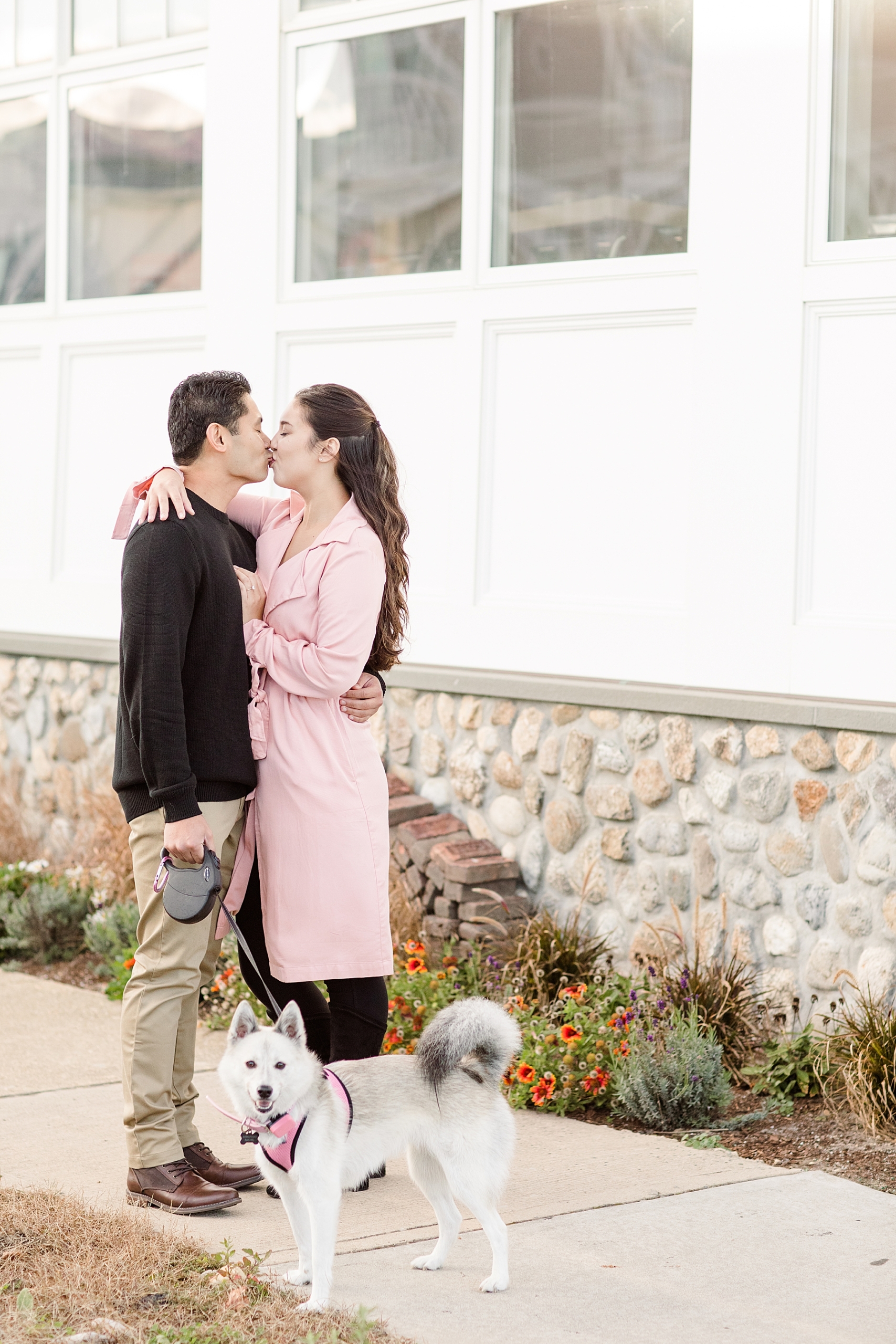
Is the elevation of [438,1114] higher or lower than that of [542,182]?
lower

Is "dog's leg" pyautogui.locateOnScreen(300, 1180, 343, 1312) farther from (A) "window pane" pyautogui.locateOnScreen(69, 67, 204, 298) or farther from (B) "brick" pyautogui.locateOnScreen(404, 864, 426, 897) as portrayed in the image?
(A) "window pane" pyautogui.locateOnScreen(69, 67, 204, 298)

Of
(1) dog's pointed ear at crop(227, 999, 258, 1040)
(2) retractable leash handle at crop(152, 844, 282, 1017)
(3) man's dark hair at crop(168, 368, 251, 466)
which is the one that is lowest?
(1) dog's pointed ear at crop(227, 999, 258, 1040)

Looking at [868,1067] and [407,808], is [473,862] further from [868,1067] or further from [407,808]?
[868,1067]

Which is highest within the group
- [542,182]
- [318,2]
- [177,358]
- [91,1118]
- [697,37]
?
[318,2]

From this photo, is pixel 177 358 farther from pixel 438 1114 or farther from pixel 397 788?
pixel 438 1114

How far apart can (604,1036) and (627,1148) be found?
571 millimetres

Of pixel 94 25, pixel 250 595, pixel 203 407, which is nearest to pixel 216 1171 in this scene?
pixel 250 595

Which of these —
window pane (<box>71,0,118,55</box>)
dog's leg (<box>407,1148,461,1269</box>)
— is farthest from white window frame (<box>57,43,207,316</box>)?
dog's leg (<box>407,1148,461,1269</box>)

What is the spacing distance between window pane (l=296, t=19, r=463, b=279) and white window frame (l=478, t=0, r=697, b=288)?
0.19 m

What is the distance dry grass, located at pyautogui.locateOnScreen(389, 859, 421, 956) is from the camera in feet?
20.3

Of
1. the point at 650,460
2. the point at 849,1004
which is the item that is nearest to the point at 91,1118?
the point at 849,1004

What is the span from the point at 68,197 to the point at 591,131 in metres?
3.29

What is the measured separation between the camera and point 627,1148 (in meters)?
4.74

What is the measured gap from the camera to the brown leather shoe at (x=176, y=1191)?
405 centimetres
